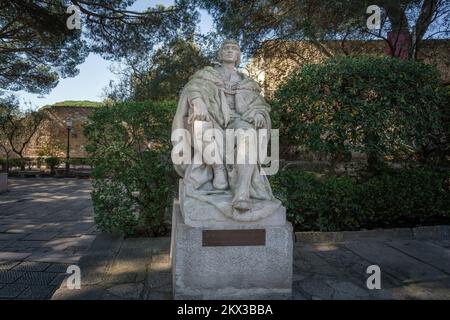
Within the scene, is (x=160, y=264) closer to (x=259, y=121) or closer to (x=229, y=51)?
(x=259, y=121)

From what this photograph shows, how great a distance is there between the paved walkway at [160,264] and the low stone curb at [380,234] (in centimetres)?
1

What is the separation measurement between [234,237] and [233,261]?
179 mm

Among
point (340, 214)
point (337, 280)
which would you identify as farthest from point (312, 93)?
point (337, 280)

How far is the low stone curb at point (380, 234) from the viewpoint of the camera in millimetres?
4367

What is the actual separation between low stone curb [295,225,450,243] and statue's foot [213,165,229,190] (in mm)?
1986

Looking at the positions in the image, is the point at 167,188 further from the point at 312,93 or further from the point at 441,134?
the point at 441,134

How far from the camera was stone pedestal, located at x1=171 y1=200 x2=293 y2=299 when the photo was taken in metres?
2.47

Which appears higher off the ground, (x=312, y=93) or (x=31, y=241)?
(x=312, y=93)

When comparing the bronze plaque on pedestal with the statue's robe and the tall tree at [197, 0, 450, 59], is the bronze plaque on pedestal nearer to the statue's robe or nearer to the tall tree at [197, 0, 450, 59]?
the statue's robe

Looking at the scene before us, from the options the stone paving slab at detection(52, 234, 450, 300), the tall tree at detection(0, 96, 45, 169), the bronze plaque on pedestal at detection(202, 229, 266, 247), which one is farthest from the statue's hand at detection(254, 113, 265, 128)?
the tall tree at detection(0, 96, 45, 169)

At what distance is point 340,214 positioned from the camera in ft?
15.1

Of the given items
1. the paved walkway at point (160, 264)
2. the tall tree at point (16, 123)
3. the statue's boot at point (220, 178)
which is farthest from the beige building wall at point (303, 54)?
the tall tree at point (16, 123)

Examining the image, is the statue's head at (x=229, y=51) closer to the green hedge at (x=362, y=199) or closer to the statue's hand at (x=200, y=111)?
the statue's hand at (x=200, y=111)
